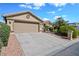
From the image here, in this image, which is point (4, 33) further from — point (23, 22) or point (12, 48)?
point (23, 22)

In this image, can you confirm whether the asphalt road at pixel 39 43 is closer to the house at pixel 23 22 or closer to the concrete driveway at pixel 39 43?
the concrete driveway at pixel 39 43

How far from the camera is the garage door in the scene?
11.0 metres

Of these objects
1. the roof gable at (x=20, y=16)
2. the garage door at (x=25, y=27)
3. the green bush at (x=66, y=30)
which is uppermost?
the roof gable at (x=20, y=16)

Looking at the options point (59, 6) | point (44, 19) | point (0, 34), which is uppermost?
point (59, 6)

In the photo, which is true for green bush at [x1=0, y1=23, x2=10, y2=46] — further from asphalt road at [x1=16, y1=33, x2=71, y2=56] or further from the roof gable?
asphalt road at [x1=16, y1=33, x2=71, y2=56]

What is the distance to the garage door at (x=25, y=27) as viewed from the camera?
1099 cm

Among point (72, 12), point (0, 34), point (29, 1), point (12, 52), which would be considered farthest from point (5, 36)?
point (72, 12)

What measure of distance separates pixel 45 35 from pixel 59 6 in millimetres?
2569

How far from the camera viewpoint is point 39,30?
39.7 feet

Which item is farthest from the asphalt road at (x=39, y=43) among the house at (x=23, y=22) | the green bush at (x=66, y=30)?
the green bush at (x=66, y=30)

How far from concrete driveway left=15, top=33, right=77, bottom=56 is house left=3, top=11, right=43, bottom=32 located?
35 centimetres

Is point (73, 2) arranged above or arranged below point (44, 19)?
above

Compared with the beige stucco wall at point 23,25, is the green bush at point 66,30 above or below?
below

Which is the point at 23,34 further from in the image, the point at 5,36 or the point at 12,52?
the point at 12,52
